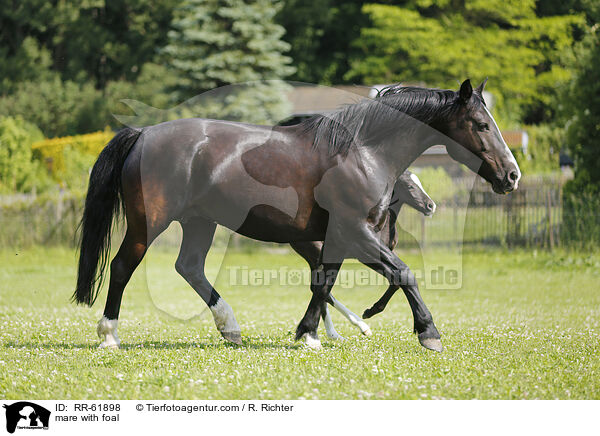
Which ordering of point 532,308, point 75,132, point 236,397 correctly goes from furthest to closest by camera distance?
point 75,132 → point 532,308 → point 236,397

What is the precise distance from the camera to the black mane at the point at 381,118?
7.07 m

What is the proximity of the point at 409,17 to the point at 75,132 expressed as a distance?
69.1 ft

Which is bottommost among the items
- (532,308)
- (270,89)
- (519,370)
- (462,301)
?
(270,89)

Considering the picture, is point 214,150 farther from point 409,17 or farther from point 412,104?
point 409,17

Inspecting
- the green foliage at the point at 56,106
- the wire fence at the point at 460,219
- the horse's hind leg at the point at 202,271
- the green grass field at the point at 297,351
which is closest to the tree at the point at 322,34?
the green foliage at the point at 56,106

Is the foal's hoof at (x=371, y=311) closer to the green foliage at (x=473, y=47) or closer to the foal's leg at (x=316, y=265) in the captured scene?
the foal's leg at (x=316, y=265)

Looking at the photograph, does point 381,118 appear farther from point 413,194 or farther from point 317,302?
point 317,302

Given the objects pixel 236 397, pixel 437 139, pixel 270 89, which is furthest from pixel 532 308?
pixel 270 89

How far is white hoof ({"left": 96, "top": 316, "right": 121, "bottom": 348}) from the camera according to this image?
7.14m

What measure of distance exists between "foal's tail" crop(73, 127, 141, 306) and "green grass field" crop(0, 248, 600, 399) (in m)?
0.71

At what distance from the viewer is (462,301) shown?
13.0m
